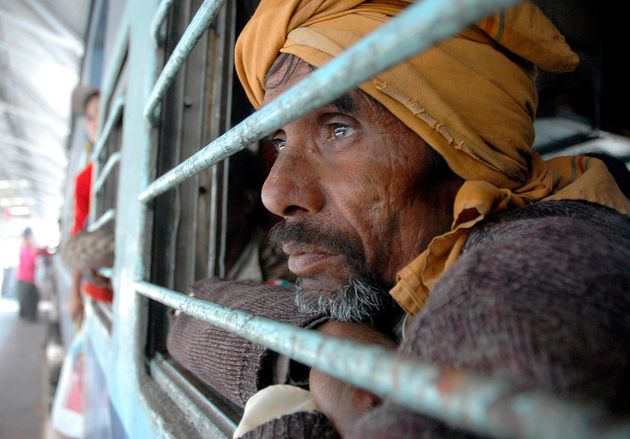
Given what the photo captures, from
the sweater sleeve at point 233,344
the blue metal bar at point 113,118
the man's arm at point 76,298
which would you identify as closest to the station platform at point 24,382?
the man's arm at point 76,298

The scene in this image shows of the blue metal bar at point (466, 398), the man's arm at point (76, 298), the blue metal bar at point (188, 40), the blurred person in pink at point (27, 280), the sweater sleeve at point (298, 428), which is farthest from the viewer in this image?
the blurred person in pink at point (27, 280)

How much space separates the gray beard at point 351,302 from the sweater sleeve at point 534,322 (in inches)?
13.0

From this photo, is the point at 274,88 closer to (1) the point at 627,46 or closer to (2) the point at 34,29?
(1) the point at 627,46

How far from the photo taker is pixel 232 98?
157cm

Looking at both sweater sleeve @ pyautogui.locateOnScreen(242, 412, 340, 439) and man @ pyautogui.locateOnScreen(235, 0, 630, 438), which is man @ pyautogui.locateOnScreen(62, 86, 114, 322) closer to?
man @ pyautogui.locateOnScreen(235, 0, 630, 438)

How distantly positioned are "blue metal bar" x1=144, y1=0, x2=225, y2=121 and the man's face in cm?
25

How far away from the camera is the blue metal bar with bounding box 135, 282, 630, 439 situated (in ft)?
0.67

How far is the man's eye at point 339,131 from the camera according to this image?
80cm

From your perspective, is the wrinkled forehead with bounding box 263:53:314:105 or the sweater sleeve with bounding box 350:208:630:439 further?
the wrinkled forehead with bounding box 263:53:314:105

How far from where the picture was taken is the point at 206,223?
1.40 m

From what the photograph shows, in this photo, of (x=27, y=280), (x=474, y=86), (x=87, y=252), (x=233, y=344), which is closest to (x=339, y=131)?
(x=474, y=86)

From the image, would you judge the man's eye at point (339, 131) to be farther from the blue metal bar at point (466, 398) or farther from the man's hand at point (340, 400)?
the blue metal bar at point (466, 398)

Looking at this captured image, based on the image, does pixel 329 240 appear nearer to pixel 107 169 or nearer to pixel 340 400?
pixel 340 400

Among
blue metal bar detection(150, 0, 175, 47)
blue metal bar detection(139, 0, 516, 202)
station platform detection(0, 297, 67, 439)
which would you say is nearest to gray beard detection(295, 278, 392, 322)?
blue metal bar detection(139, 0, 516, 202)
